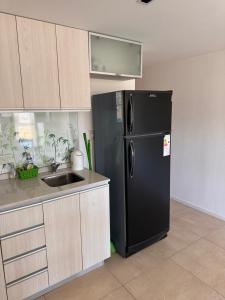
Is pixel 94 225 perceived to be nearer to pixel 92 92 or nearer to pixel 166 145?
pixel 166 145

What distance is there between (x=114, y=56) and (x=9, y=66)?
110 centimetres

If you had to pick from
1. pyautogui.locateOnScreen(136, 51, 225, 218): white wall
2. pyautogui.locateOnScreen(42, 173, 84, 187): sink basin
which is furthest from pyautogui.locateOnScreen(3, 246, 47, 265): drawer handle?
pyautogui.locateOnScreen(136, 51, 225, 218): white wall

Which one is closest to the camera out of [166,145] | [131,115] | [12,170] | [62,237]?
[62,237]

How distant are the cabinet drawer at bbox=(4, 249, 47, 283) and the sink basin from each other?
2.26 ft

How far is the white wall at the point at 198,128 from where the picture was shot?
2.97m

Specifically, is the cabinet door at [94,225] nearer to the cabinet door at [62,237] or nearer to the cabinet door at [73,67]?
the cabinet door at [62,237]

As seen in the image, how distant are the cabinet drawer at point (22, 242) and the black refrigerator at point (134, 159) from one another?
2.82 ft

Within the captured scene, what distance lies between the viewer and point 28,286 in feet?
5.77

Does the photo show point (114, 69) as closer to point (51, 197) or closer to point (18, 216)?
point (51, 197)

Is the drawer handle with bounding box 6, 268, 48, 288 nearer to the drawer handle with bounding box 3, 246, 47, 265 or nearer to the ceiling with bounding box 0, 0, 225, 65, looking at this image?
the drawer handle with bounding box 3, 246, 47, 265

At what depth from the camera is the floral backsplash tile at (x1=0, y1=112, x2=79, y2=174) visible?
2127 mm

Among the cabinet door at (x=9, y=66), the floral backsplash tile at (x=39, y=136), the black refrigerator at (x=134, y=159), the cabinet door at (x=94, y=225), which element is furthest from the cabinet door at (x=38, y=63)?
the cabinet door at (x=94, y=225)

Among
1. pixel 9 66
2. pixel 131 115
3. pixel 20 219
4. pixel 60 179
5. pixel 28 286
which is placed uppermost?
pixel 9 66

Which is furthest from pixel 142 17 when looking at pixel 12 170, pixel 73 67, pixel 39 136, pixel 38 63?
pixel 12 170
